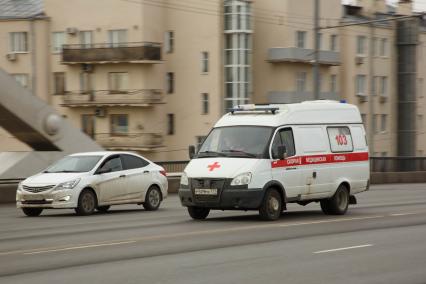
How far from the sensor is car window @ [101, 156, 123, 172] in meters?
23.3

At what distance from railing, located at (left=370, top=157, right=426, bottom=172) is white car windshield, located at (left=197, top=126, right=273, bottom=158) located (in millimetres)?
30194

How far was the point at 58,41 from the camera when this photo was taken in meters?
77.9

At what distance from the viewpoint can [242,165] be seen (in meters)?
19.2

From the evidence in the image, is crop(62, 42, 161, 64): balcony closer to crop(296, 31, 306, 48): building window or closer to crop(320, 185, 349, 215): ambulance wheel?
crop(296, 31, 306, 48): building window

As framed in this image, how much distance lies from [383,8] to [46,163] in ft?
188

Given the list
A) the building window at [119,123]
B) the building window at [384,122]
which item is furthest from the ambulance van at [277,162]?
the building window at [384,122]

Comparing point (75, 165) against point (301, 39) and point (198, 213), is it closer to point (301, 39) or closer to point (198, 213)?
point (198, 213)

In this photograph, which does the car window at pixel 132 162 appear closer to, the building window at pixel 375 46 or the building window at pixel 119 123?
the building window at pixel 119 123

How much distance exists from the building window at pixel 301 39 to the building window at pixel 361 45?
25.1 ft

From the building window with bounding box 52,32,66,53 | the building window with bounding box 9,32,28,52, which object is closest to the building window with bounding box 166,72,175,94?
the building window with bounding box 52,32,66,53

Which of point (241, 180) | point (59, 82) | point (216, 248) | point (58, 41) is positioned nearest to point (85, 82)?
point (59, 82)

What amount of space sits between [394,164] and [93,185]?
30.5m

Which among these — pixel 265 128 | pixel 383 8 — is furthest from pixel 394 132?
pixel 265 128

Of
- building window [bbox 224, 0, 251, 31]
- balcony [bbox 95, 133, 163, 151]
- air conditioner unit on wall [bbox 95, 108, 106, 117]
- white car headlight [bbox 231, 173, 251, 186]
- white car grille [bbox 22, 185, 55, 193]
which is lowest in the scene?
balcony [bbox 95, 133, 163, 151]
